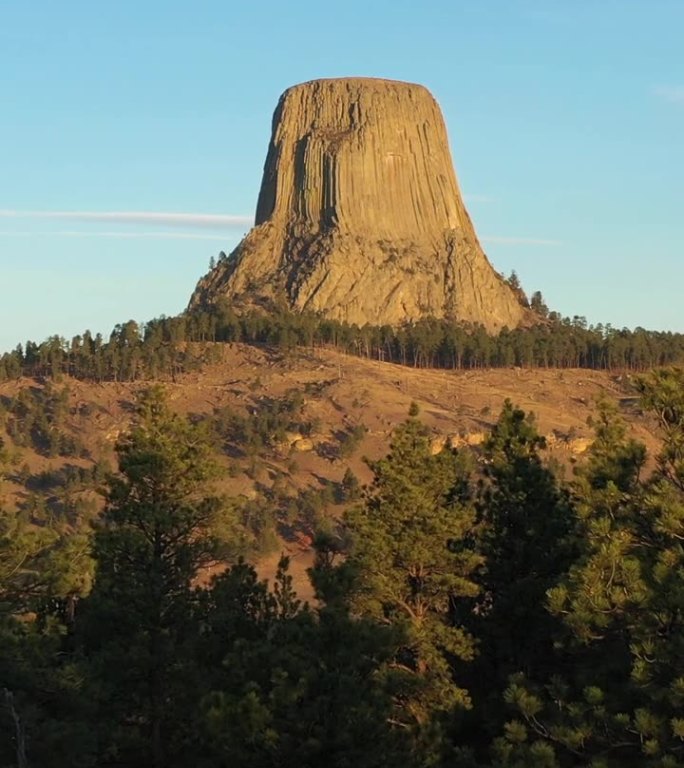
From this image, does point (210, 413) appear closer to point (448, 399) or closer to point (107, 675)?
point (448, 399)

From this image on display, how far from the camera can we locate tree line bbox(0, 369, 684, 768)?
18.5m

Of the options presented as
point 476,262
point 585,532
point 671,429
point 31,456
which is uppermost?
point 476,262

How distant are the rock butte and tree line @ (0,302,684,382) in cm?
1883

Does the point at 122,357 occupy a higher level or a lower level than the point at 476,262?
lower

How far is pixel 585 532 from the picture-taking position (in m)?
20.6

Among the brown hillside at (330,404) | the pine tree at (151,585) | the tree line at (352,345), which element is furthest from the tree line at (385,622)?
the tree line at (352,345)

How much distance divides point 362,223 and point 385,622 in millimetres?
137178

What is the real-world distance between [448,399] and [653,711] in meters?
83.9

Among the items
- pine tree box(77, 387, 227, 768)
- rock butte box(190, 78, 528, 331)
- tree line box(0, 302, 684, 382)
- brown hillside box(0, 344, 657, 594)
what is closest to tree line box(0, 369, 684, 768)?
pine tree box(77, 387, 227, 768)

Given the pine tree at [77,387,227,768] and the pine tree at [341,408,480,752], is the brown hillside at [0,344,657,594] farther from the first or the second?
the pine tree at [341,408,480,752]

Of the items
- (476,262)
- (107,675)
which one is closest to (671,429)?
(107,675)

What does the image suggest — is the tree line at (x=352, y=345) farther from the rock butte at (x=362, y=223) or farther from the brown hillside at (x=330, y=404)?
the rock butte at (x=362, y=223)

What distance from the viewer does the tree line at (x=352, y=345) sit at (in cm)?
10712

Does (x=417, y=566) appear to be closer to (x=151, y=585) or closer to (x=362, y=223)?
(x=151, y=585)
